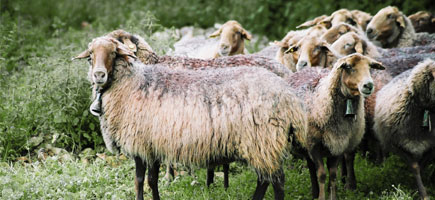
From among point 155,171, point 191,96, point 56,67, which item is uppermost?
point 56,67

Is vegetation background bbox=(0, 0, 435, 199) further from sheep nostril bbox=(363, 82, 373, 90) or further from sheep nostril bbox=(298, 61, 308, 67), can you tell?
sheep nostril bbox=(298, 61, 308, 67)

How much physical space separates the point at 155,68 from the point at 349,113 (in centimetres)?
197

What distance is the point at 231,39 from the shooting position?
8.21 metres

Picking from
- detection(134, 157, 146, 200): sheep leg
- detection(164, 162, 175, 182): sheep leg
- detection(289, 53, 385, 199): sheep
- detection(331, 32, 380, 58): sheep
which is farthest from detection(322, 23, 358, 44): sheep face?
detection(134, 157, 146, 200): sheep leg

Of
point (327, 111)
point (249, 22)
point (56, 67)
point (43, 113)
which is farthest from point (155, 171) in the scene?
point (249, 22)

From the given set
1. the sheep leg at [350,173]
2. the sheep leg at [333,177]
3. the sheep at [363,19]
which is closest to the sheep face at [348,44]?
the sheep leg at [350,173]

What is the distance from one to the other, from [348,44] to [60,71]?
3757 millimetres

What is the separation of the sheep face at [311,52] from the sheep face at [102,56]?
243 centimetres

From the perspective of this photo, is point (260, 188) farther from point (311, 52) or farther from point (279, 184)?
point (311, 52)

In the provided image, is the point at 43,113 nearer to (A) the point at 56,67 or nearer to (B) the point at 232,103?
(A) the point at 56,67

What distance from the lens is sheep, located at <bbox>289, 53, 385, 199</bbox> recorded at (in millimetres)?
5539

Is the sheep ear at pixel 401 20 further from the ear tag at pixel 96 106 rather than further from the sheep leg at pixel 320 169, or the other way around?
the ear tag at pixel 96 106

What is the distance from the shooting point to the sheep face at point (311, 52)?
268 inches

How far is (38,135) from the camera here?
6953mm
